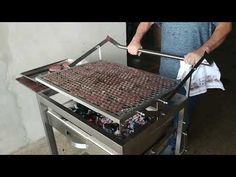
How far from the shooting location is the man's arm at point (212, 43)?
102 cm

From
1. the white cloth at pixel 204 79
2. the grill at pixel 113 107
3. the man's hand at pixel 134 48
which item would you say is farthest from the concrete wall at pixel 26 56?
the white cloth at pixel 204 79

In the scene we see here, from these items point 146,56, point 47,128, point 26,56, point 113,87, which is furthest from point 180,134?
point 146,56

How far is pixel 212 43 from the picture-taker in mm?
1114

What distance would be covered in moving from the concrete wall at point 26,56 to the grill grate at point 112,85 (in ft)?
1.94

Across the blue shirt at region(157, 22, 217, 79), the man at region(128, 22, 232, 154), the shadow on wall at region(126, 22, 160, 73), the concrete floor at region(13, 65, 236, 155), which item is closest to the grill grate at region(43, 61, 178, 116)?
the man at region(128, 22, 232, 154)

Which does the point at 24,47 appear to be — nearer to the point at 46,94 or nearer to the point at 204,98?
the point at 46,94

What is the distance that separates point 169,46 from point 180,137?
55cm

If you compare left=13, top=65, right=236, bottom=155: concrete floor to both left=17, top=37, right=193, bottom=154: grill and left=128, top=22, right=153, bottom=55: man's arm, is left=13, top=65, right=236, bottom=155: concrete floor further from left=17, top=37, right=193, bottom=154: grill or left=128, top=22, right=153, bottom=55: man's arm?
left=128, top=22, right=153, bottom=55: man's arm

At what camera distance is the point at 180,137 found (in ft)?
3.71

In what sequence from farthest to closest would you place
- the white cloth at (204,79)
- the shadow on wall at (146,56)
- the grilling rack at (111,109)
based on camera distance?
the shadow on wall at (146,56) → the white cloth at (204,79) → the grilling rack at (111,109)

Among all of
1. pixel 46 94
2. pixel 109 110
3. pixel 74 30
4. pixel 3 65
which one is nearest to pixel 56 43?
pixel 74 30

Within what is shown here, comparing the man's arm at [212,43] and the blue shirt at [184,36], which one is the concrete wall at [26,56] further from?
the man's arm at [212,43]

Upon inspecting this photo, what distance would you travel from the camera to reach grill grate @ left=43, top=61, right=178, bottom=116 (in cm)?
81

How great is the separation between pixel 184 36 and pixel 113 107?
74cm
